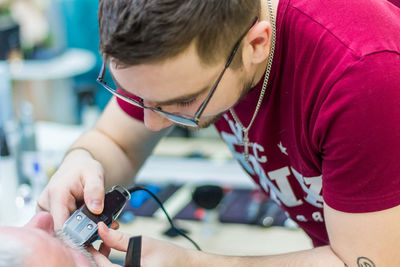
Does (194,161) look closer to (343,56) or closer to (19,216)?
(19,216)

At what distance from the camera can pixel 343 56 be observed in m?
0.88

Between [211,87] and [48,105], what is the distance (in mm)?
1929

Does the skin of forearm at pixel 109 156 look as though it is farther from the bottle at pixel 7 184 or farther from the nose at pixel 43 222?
the bottle at pixel 7 184

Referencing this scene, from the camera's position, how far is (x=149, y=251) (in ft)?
3.26

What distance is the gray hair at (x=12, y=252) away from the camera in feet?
2.53

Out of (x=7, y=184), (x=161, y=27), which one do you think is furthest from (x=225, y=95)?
(x=7, y=184)

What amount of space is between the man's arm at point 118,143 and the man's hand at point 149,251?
289 millimetres

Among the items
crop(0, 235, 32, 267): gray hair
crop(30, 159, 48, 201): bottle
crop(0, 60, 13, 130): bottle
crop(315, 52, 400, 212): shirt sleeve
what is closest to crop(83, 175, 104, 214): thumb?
crop(0, 235, 32, 267): gray hair

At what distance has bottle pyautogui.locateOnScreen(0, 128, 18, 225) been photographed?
190cm

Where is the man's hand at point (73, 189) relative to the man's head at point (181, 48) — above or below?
below

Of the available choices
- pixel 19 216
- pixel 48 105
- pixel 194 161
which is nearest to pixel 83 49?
pixel 48 105

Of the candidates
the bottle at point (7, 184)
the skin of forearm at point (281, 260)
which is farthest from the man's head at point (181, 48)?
the bottle at point (7, 184)

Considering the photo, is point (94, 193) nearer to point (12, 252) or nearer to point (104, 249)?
point (104, 249)

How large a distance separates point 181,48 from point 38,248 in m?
0.40
